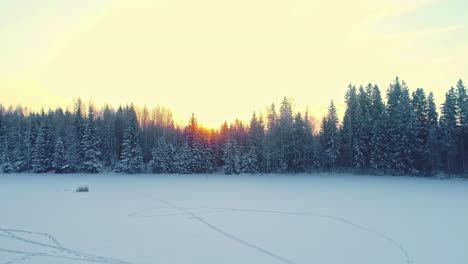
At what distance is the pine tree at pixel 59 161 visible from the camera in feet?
176

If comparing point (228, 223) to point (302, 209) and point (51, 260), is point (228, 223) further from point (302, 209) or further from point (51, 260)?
point (51, 260)

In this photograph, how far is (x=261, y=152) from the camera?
54.8m

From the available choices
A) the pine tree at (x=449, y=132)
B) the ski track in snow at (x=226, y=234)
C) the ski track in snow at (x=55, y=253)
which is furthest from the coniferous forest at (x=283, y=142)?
the ski track in snow at (x=55, y=253)

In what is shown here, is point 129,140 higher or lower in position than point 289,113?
lower

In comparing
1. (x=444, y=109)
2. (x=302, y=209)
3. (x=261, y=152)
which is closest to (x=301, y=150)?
(x=261, y=152)

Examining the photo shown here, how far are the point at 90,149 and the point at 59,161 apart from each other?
5848 mm

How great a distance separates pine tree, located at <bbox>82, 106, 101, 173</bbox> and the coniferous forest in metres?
0.17

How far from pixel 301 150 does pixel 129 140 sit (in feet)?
102

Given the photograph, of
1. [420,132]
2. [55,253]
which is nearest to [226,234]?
[55,253]

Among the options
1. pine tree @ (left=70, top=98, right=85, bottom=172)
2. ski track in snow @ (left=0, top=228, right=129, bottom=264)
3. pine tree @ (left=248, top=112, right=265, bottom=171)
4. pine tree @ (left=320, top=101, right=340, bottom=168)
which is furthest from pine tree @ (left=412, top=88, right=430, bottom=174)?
pine tree @ (left=70, top=98, right=85, bottom=172)

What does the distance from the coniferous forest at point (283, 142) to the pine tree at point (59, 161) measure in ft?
0.54

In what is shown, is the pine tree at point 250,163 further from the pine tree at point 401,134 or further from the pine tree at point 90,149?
the pine tree at point 90,149

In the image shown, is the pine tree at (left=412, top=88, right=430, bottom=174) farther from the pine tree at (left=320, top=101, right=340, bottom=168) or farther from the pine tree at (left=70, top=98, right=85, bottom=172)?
the pine tree at (left=70, top=98, right=85, bottom=172)

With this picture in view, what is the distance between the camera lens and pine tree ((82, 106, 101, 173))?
53438mm
